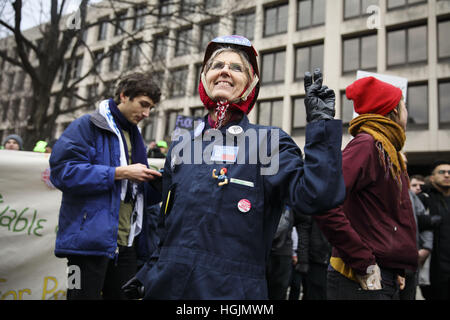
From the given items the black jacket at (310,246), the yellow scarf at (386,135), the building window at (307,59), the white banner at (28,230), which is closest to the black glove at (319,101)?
the yellow scarf at (386,135)

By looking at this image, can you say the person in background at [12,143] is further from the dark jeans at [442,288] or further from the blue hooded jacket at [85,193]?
the dark jeans at [442,288]

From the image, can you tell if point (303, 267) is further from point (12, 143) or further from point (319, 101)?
point (12, 143)

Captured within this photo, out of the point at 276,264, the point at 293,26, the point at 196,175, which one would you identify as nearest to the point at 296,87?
the point at 293,26

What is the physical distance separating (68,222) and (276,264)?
2981 millimetres

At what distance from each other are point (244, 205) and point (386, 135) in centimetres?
134

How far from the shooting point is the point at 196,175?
5.65 feet

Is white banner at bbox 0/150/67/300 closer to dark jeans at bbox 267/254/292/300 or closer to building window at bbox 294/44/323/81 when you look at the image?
dark jeans at bbox 267/254/292/300

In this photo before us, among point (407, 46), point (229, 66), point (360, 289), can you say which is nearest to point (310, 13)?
point (407, 46)

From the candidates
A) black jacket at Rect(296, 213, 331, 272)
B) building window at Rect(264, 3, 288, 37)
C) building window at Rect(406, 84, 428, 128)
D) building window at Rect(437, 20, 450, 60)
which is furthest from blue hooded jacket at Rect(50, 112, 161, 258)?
building window at Rect(264, 3, 288, 37)

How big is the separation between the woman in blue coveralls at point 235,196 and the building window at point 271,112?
1982 centimetres

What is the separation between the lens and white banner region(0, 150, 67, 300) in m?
3.58

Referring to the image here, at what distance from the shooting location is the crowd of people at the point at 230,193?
59.2 inches

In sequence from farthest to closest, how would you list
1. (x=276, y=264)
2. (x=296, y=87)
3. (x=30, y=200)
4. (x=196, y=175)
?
(x=296, y=87), (x=276, y=264), (x=30, y=200), (x=196, y=175)
